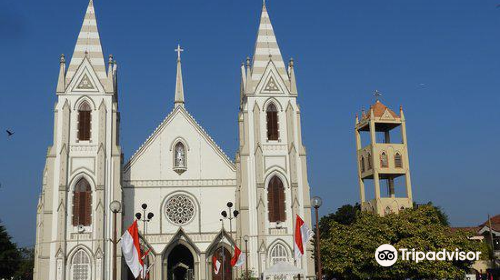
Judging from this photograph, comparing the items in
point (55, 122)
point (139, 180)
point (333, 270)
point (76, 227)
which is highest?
point (55, 122)

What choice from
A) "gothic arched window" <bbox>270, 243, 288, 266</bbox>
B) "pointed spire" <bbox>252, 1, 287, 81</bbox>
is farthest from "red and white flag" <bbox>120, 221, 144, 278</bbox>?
"pointed spire" <bbox>252, 1, 287, 81</bbox>

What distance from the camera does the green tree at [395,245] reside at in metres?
38.5

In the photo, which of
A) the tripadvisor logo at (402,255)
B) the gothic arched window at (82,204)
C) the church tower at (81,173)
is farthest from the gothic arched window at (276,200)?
the gothic arched window at (82,204)

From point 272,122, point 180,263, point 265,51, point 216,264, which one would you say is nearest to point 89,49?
point 265,51

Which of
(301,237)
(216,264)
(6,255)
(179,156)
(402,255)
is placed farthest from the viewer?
(6,255)

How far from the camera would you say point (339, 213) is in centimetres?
6009

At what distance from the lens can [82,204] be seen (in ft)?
152

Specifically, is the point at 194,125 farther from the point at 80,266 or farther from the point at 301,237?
the point at 301,237

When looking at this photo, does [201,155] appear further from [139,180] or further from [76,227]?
[76,227]

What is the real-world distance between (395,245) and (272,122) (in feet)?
50.4

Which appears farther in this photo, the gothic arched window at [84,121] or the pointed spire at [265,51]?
the pointed spire at [265,51]

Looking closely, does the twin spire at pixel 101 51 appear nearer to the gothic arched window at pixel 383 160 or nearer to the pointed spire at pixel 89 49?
the pointed spire at pixel 89 49

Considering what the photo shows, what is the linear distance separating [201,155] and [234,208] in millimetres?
5090

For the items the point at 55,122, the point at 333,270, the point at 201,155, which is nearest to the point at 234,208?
the point at 201,155
